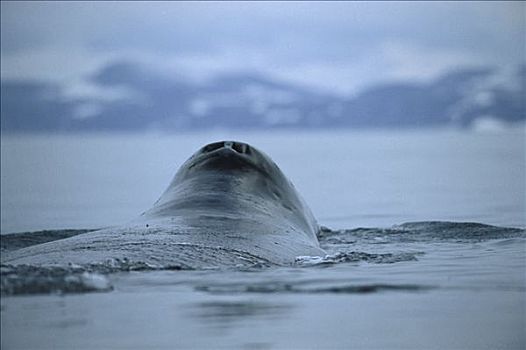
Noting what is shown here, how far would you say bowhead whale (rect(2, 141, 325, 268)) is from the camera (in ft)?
32.6

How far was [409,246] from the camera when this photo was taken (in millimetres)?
12781

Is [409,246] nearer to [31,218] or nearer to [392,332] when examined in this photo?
[392,332]

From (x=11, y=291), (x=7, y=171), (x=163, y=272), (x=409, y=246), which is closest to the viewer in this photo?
(x=11, y=291)

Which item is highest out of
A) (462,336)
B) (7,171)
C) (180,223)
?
(7,171)

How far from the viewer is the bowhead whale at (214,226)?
993 centimetres

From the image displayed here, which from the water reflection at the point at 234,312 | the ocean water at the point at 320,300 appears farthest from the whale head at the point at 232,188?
the water reflection at the point at 234,312

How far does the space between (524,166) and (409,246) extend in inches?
842

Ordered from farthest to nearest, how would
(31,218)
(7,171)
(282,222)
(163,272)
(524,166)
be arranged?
(7,171), (524,166), (31,218), (282,222), (163,272)

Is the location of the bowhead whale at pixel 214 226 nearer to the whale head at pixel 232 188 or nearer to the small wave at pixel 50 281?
the whale head at pixel 232 188

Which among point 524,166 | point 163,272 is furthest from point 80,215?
point 524,166

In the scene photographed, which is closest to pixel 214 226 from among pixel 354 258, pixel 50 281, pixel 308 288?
pixel 354 258

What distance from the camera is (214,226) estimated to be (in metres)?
10.9

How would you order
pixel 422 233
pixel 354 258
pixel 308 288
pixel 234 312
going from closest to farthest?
pixel 234 312 < pixel 308 288 < pixel 354 258 < pixel 422 233

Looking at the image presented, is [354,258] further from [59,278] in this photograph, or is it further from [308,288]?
[59,278]
